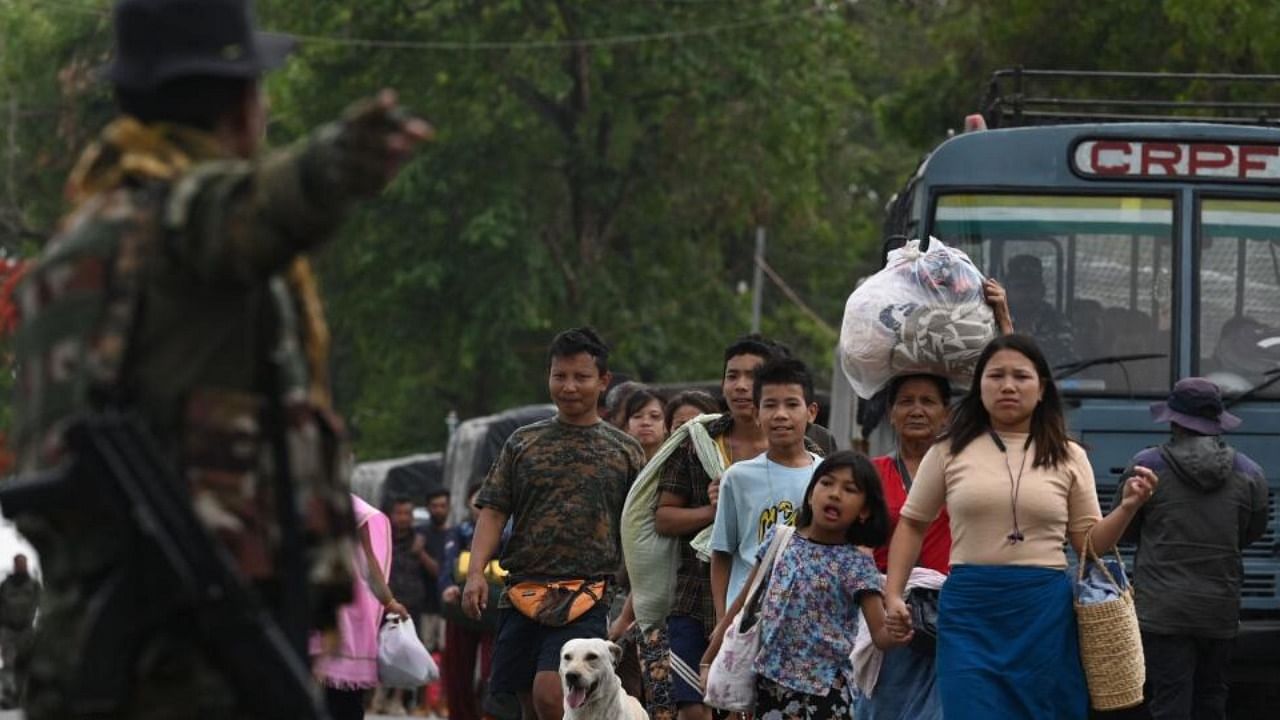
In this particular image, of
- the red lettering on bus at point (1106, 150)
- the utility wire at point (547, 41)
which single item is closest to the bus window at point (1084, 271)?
the red lettering on bus at point (1106, 150)

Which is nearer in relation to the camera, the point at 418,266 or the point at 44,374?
the point at 44,374

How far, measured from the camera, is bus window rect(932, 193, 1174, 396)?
13.8 meters

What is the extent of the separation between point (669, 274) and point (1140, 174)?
29405 mm

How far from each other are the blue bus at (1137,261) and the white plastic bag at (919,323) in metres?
2.54

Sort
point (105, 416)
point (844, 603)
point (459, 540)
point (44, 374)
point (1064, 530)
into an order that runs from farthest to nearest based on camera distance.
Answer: point (459, 540) < point (844, 603) < point (1064, 530) < point (44, 374) < point (105, 416)

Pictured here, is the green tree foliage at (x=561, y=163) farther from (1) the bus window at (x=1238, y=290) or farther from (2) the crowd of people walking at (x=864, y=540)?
(2) the crowd of people walking at (x=864, y=540)

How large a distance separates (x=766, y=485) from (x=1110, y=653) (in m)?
1.89

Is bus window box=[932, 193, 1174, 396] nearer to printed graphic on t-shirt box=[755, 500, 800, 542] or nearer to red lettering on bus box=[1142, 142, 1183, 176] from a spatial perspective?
red lettering on bus box=[1142, 142, 1183, 176]

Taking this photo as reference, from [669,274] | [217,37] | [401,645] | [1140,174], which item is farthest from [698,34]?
[217,37]

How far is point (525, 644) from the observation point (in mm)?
11953

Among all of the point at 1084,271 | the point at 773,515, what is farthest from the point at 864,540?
the point at 1084,271

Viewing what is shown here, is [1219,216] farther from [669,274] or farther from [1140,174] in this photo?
[669,274]

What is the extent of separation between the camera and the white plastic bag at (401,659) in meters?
11.7

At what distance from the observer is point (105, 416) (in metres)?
5.00
